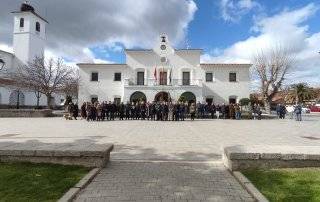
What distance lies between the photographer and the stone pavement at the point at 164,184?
238 inches

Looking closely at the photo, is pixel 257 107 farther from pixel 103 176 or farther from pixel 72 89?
pixel 103 176

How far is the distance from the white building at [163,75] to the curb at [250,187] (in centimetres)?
4194


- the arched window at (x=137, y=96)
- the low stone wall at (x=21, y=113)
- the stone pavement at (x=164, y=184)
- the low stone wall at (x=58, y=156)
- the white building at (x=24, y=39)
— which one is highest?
the white building at (x=24, y=39)

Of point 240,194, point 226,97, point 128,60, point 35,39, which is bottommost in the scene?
point 240,194

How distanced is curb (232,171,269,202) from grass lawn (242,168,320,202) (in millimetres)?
94

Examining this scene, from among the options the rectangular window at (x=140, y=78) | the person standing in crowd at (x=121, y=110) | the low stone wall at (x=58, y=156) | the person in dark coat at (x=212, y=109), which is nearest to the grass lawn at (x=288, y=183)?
the low stone wall at (x=58, y=156)

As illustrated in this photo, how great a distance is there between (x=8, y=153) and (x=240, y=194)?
492 centimetres

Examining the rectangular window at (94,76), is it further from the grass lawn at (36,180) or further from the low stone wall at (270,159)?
the low stone wall at (270,159)

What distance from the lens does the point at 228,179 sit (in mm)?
7332

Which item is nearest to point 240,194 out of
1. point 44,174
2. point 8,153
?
point 44,174

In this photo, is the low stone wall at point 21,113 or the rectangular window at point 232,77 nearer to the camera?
the low stone wall at point 21,113

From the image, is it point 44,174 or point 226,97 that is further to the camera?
point 226,97

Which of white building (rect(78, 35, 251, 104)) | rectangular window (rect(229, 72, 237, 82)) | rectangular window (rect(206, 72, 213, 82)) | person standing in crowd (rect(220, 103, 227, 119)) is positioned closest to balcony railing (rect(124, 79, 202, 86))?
white building (rect(78, 35, 251, 104))

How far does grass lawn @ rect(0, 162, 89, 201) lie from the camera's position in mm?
5957
